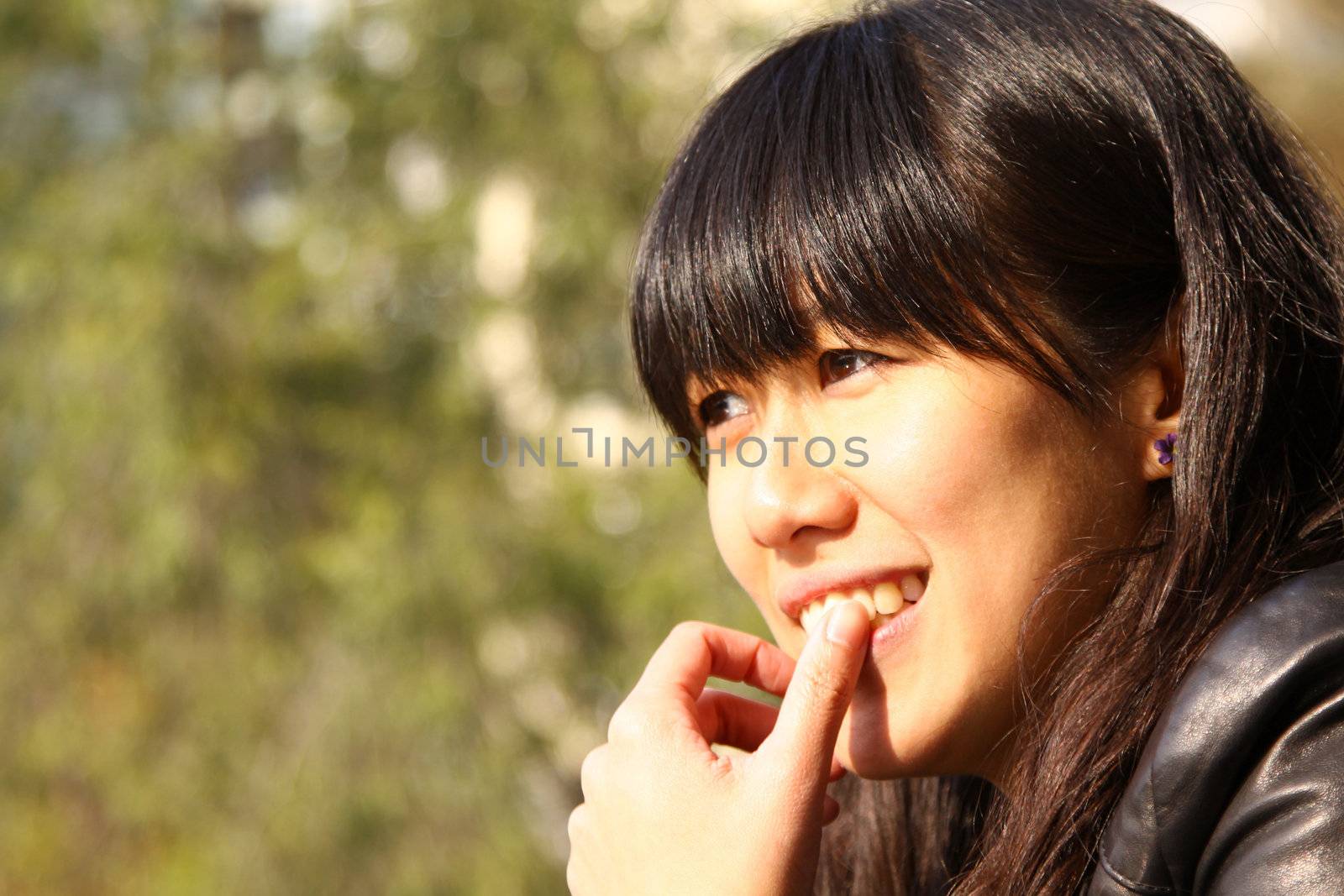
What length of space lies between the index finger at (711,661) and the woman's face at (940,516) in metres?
0.21

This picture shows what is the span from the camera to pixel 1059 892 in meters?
1.09

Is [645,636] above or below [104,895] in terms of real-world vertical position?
above

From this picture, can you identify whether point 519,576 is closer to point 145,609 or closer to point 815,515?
point 145,609

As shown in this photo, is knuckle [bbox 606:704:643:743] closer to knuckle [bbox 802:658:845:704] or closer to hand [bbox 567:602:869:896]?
hand [bbox 567:602:869:896]

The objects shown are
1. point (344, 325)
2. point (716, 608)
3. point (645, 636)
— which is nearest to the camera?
point (716, 608)

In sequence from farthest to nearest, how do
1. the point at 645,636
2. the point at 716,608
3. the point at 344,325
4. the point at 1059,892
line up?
the point at 344,325 → the point at 645,636 → the point at 716,608 → the point at 1059,892

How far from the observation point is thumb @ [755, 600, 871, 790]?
115 centimetres

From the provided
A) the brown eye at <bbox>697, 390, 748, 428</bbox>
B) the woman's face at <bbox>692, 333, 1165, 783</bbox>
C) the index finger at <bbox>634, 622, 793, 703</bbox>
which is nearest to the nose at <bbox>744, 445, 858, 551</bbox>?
the woman's face at <bbox>692, 333, 1165, 783</bbox>

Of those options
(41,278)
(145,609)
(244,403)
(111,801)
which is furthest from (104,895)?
(41,278)

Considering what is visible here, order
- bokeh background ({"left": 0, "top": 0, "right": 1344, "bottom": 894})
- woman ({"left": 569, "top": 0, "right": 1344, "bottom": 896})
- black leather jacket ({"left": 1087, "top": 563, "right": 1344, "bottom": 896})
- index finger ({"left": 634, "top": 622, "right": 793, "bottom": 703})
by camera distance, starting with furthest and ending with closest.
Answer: bokeh background ({"left": 0, "top": 0, "right": 1344, "bottom": 894}) → index finger ({"left": 634, "top": 622, "right": 793, "bottom": 703}) → woman ({"left": 569, "top": 0, "right": 1344, "bottom": 896}) → black leather jacket ({"left": 1087, "top": 563, "right": 1344, "bottom": 896})

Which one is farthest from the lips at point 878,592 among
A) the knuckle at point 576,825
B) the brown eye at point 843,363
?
the knuckle at point 576,825

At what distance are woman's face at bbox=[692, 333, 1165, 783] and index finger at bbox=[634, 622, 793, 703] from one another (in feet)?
0.69

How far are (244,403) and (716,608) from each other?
4.55 feet

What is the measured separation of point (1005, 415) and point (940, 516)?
0.35ft
